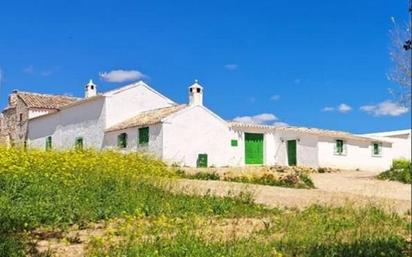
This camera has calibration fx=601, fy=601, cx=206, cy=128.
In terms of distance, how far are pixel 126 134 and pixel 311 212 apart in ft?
68.6

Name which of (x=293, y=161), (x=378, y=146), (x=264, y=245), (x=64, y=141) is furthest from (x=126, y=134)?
(x=264, y=245)

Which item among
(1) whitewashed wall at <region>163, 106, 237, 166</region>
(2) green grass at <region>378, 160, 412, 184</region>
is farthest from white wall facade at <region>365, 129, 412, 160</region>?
(2) green grass at <region>378, 160, 412, 184</region>

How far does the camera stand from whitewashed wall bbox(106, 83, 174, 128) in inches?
1258

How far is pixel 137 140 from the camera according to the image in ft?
98.1

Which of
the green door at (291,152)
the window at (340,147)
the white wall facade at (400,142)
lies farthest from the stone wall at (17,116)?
the white wall facade at (400,142)

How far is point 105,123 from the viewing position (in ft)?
105

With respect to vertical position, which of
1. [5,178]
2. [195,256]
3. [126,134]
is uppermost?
[126,134]

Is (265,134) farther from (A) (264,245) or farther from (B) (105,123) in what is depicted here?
(A) (264,245)

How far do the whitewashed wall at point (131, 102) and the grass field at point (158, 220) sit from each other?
18.9m

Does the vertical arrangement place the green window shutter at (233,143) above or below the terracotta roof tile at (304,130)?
below

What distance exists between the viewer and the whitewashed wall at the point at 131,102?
3195 centimetres

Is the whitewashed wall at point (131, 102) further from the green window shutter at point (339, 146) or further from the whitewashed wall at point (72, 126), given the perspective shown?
the green window shutter at point (339, 146)

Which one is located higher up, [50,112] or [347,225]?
[50,112]

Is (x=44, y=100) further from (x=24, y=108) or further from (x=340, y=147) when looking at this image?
(x=340, y=147)
